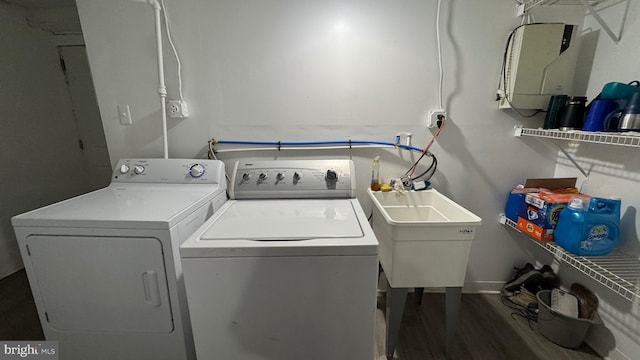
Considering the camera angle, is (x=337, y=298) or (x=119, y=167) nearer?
(x=337, y=298)

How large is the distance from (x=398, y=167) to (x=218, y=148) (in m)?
1.32

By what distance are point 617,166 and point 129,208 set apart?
2592 millimetres

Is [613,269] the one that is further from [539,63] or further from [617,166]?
[539,63]

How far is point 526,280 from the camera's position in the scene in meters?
1.76

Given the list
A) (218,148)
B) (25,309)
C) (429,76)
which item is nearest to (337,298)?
(218,148)

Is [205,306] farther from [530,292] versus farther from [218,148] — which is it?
[530,292]

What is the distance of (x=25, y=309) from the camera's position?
1.76 m

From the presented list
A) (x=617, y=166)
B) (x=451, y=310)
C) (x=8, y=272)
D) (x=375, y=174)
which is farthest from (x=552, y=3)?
(x=8, y=272)

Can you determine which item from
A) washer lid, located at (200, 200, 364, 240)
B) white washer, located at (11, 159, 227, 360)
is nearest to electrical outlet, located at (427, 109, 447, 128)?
washer lid, located at (200, 200, 364, 240)

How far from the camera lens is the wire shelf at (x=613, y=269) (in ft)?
3.65

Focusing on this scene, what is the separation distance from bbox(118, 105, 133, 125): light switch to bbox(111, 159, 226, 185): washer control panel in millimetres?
360

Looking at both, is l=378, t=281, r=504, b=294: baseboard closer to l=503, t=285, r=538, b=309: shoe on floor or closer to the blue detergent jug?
l=503, t=285, r=538, b=309: shoe on floor

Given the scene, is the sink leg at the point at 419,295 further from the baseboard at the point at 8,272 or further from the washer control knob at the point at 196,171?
the baseboard at the point at 8,272

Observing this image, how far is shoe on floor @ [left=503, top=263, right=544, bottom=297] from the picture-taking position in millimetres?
1737
